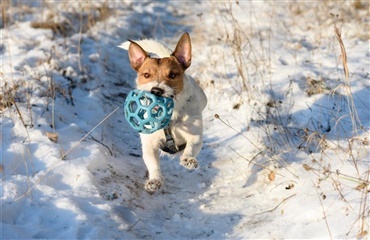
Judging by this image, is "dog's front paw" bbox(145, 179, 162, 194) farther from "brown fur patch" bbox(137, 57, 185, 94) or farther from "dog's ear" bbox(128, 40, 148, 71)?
"dog's ear" bbox(128, 40, 148, 71)

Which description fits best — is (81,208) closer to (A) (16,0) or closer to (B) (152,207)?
(B) (152,207)

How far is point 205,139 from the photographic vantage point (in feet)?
18.9

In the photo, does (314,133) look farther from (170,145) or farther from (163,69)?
(163,69)

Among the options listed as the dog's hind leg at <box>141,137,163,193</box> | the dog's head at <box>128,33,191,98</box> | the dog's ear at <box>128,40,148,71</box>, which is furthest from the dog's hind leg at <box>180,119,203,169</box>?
the dog's ear at <box>128,40,148,71</box>

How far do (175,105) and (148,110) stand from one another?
580 mm

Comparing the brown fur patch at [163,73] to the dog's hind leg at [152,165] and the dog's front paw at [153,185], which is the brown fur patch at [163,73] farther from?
the dog's front paw at [153,185]

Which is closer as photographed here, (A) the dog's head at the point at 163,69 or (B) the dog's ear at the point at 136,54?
(A) the dog's head at the point at 163,69

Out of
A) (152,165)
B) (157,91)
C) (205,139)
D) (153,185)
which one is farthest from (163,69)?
(205,139)

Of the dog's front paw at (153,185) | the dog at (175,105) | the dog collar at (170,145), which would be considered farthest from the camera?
the dog collar at (170,145)

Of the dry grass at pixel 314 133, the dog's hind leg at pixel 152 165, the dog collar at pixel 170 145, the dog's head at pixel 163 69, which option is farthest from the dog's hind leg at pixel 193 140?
the dry grass at pixel 314 133

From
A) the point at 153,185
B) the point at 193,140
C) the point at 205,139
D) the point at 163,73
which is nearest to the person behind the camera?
the point at 153,185

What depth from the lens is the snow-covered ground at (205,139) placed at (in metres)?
3.78

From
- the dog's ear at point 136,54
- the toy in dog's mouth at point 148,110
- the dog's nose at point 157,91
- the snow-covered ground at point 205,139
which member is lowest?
the snow-covered ground at point 205,139

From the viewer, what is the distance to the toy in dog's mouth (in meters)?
4.00
